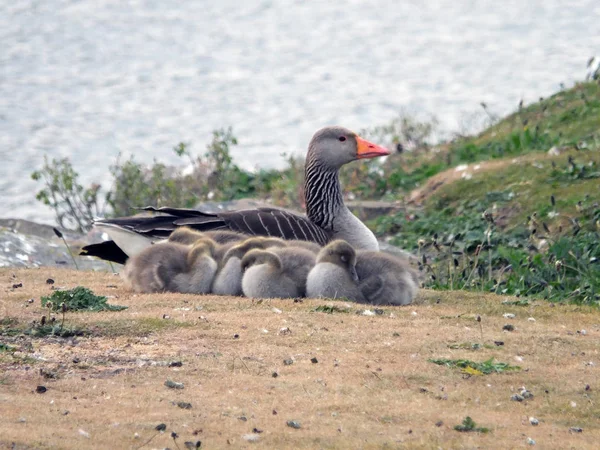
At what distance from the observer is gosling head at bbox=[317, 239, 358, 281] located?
29.2ft

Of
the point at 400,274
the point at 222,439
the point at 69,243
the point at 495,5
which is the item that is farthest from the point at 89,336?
the point at 495,5

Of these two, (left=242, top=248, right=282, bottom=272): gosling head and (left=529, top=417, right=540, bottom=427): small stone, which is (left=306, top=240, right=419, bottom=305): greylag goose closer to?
(left=242, top=248, right=282, bottom=272): gosling head

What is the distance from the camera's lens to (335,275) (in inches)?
356

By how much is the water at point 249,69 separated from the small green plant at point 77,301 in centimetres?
1326

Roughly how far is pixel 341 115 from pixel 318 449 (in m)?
26.2

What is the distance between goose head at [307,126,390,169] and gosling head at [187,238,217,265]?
2.84m

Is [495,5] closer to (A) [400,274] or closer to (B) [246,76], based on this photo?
(B) [246,76]

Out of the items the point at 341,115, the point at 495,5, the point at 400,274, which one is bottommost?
the point at 400,274

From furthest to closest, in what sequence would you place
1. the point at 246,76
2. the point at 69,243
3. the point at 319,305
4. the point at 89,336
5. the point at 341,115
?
the point at 246,76 < the point at 341,115 < the point at 69,243 < the point at 319,305 < the point at 89,336

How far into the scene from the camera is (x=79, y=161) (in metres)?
26.8

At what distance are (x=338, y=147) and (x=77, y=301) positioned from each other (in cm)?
436

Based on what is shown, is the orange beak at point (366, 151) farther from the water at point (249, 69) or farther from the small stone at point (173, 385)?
the water at point (249, 69)

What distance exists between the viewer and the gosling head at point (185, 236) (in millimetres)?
9867

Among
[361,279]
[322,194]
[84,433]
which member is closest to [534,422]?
[84,433]
